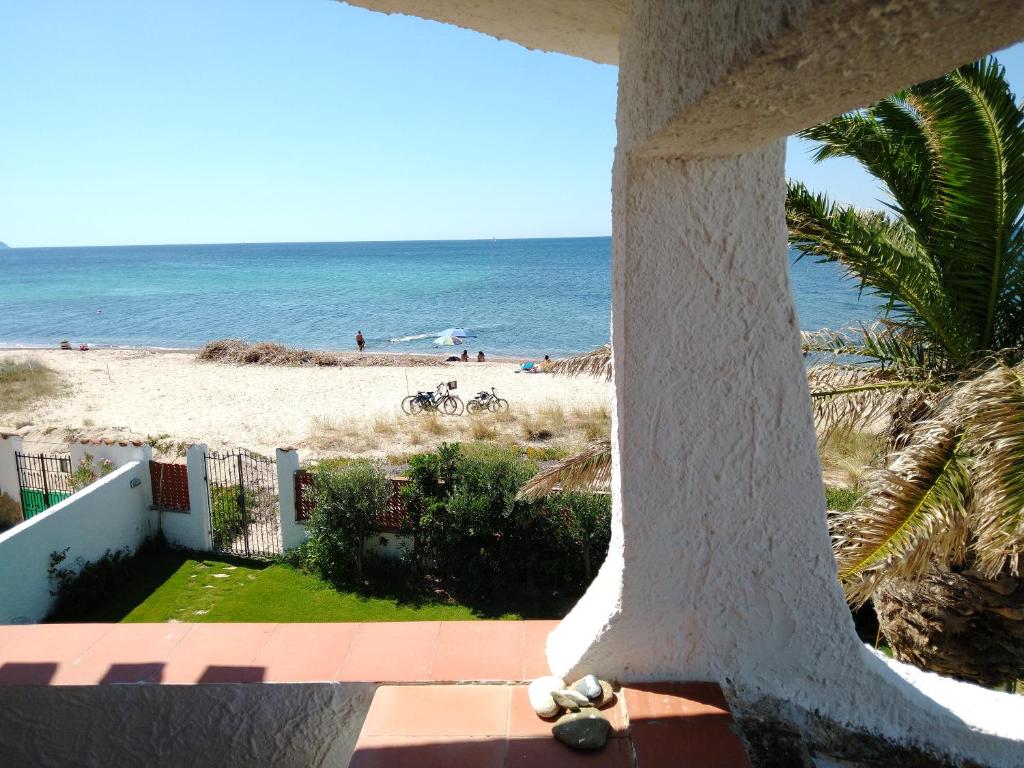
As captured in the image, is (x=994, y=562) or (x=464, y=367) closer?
(x=994, y=562)

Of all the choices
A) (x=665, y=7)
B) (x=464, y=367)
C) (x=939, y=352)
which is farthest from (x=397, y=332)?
(x=665, y=7)

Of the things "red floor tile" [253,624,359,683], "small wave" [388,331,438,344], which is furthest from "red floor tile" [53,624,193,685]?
"small wave" [388,331,438,344]

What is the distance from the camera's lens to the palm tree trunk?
4223 millimetres

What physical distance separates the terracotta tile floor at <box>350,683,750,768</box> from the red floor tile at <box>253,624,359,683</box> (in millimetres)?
305

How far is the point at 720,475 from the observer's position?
1924mm

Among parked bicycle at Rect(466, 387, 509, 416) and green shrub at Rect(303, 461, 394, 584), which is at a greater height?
green shrub at Rect(303, 461, 394, 584)

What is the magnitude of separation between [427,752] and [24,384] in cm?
2643

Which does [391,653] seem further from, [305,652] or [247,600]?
[247,600]

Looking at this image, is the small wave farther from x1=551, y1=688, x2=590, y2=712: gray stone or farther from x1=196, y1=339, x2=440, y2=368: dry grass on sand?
x1=551, y1=688, x2=590, y2=712: gray stone

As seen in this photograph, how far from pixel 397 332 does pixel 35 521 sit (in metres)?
37.5

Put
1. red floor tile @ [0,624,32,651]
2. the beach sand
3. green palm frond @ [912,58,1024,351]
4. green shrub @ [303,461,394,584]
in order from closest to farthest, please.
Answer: red floor tile @ [0,624,32,651] → green palm frond @ [912,58,1024,351] → green shrub @ [303,461,394,584] → the beach sand

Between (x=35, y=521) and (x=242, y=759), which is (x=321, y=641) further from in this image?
(x=35, y=521)

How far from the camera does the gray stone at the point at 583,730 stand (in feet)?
6.14

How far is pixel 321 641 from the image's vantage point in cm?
254
